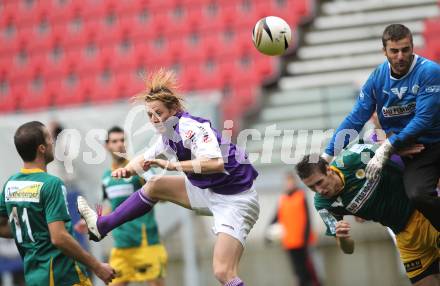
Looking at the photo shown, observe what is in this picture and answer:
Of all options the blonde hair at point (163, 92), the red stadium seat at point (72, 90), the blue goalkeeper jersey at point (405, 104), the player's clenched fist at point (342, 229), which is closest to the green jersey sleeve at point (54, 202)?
the blonde hair at point (163, 92)

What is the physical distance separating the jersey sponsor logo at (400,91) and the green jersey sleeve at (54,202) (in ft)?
8.91

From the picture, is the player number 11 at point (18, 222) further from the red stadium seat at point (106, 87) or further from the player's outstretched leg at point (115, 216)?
the red stadium seat at point (106, 87)

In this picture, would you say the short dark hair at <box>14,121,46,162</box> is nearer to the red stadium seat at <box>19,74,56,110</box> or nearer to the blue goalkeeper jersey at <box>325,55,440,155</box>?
the blue goalkeeper jersey at <box>325,55,440,155</box>

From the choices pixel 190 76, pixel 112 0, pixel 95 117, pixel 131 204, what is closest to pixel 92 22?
pixel 112 0

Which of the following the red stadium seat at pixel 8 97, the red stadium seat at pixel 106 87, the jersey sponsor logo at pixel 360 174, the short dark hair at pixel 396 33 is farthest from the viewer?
the red stadium seat at pixel 8 97

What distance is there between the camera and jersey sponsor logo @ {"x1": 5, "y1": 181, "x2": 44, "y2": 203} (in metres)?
5.69

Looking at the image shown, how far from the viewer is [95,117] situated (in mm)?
11000

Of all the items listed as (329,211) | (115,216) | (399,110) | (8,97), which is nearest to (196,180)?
→ (115,216)

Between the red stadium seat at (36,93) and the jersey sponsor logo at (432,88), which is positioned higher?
the jersey sponsor logo at (432,88)

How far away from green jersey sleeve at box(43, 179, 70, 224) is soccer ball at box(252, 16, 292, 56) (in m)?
2.27

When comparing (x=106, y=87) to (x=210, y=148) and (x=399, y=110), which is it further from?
(x=399, y=110)

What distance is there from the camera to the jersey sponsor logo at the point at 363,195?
625 cm

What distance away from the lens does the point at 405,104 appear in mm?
6125

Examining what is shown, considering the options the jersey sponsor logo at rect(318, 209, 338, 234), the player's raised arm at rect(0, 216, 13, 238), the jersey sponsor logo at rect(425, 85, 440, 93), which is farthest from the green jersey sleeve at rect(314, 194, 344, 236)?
the player's raised arm at rect(0, 216, 13, 238)
